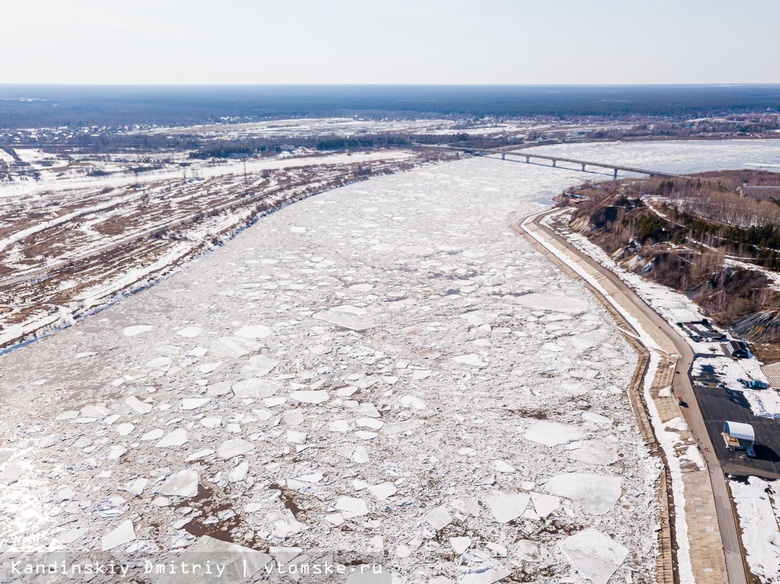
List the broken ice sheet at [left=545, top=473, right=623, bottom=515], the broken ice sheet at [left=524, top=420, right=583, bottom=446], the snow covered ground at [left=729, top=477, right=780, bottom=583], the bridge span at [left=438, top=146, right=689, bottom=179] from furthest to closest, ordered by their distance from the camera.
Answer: the bridge span at [left=438, top=146, right=689, bottom=179] → the broken ice sheet at [left=524, top=420, right=583, bottom=446] → the broken ice sheet at [left=545, top=473, right=623, bottom=515] → the snow covered ground at [left=729, top=477, right=780, bottom=583]

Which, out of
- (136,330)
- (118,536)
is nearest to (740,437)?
(118,536)

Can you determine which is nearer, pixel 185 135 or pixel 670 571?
pixel 670 571

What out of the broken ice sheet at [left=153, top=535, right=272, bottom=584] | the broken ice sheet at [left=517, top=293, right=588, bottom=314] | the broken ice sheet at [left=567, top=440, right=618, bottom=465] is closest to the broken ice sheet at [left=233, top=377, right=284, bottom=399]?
the broken ice sheet at [left=153, top=535, right=272, bottom=584]

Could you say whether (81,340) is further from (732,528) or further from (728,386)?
(728,386)

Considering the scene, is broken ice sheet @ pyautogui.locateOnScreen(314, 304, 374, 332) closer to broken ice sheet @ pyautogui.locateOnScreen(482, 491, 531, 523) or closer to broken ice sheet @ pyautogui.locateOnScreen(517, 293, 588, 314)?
broken ice sheet @ pyautogui.locateOnScreen(517, 293, 588, 314)

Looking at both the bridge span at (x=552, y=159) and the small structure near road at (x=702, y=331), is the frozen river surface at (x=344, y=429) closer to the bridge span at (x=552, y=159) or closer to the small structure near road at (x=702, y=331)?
the small structure near road at (x=702, y=331)

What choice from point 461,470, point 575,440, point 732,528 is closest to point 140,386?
point 461,470
